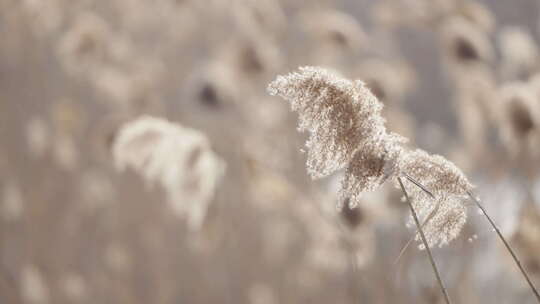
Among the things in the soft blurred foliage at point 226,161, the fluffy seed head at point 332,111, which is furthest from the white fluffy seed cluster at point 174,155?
the fluffy seed head at point 332,111

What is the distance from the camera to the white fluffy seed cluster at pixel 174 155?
123 centimetres

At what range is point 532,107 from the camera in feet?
5.09

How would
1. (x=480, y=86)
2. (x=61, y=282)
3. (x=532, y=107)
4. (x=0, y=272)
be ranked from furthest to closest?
(x=61, y=282)
(x=480, y=86)
(x=0, y=272)
(x=532, y=107)

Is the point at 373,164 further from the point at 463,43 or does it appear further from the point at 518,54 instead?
the point at 518,54

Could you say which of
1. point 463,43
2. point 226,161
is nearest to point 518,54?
point 463,43

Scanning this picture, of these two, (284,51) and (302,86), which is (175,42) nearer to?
(284,51)

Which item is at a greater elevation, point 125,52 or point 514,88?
point 125,52

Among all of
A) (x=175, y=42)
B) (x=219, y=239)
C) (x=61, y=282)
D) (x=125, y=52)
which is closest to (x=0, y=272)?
(x=61, y=282)

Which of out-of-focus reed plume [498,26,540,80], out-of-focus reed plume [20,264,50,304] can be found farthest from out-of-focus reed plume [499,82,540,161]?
out-of-focus reed plume [20,264,50,304]

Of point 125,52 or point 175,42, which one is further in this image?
point 175,42

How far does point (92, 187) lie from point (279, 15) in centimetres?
94

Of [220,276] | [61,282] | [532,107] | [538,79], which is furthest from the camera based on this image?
[220,276]

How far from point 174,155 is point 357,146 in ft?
2.20

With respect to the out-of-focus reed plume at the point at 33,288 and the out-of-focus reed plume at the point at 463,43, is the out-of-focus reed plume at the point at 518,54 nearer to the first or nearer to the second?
the out-of-focus reed plume at the point at 463,43
